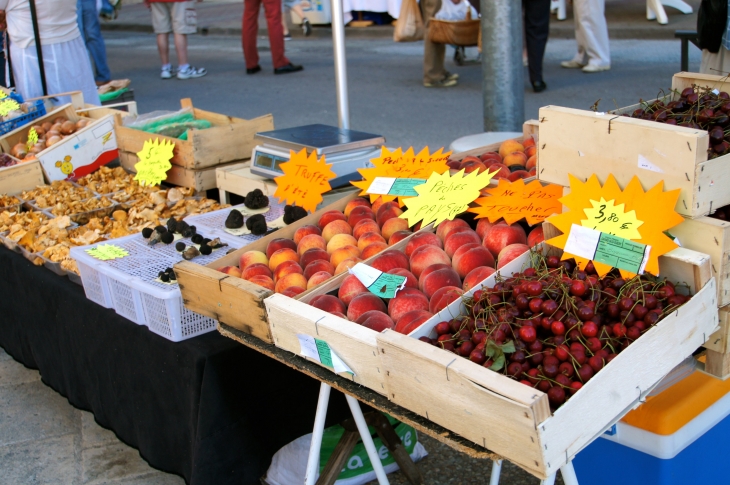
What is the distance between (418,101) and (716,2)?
4324mm

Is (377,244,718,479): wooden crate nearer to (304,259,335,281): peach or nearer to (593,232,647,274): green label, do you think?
(593,232,647,274): green label

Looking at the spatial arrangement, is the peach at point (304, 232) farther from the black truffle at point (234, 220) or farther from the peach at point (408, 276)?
the peach at point (408, 276)

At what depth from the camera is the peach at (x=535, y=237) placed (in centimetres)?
214

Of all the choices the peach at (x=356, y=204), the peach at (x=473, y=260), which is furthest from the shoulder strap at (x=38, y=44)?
the peach at (x=473, y=260)

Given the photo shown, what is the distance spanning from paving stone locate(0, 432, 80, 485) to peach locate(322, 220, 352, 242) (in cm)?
137

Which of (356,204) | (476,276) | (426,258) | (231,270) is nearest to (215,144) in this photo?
(356,204)

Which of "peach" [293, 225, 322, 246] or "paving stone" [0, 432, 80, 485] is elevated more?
"peach" [293, 225, 322, 246]

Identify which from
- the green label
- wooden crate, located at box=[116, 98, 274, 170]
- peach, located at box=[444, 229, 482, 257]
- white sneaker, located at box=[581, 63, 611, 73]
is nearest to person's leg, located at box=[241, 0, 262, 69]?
white sneaker, located at box=[581, 63, 611, 73]

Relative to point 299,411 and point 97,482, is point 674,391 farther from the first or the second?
point 97,482

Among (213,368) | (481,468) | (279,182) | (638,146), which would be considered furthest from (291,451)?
(638,146)

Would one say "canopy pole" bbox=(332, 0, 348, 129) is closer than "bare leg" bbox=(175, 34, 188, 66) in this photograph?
Yes

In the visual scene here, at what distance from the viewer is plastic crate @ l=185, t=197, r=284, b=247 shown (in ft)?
9.00

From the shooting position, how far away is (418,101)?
798 cm

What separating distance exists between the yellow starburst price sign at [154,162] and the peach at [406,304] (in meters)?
1.98
